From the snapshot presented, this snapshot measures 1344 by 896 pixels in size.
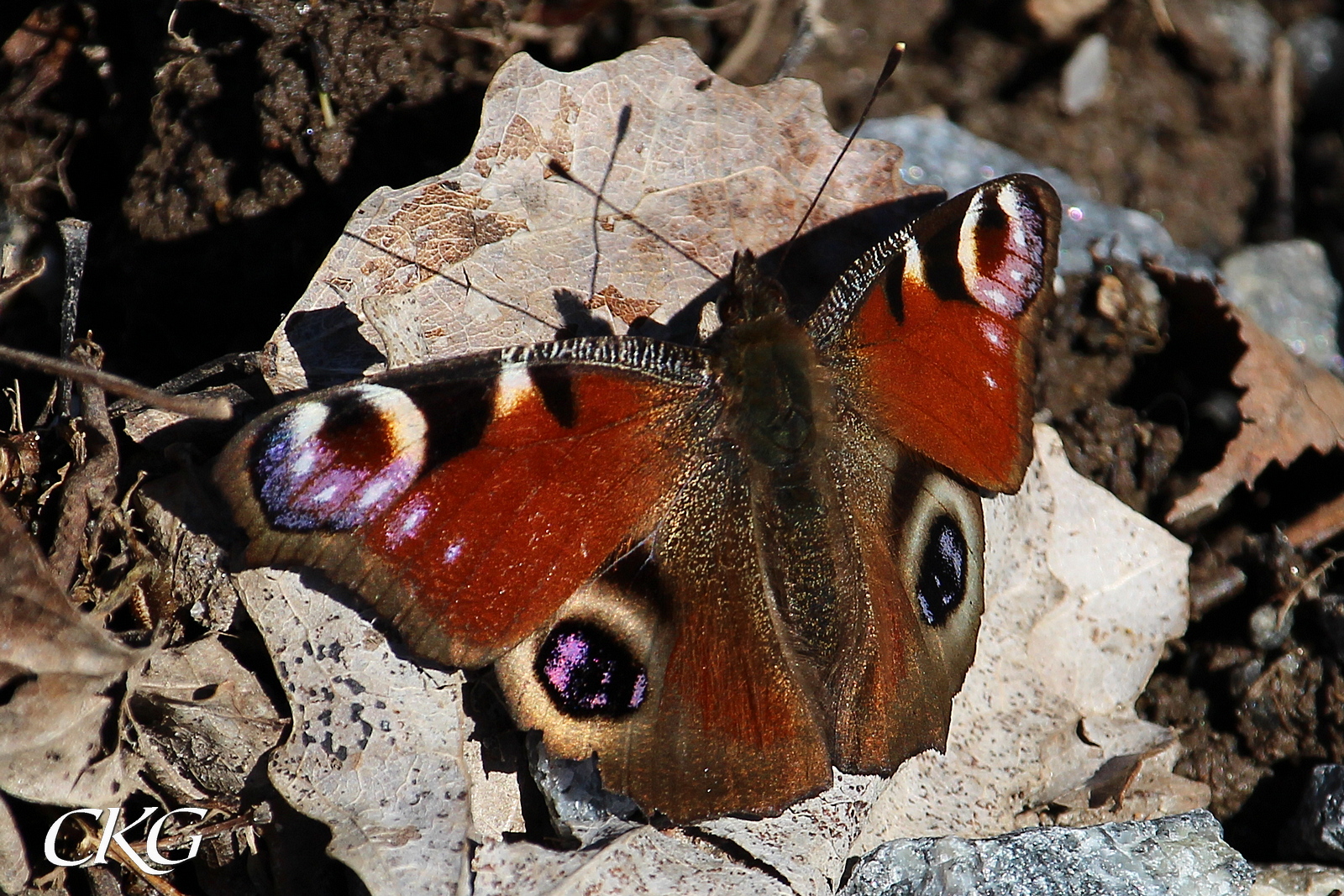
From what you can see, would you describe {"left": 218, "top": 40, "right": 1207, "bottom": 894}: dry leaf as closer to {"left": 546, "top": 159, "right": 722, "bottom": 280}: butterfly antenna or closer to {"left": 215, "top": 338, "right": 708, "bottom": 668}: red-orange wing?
{"left": 546, "top": 159, "right": 722, "bottom": 280}: butterfly antenna

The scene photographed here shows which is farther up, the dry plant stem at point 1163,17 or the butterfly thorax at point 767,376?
the dry plant stem at point 1163,17

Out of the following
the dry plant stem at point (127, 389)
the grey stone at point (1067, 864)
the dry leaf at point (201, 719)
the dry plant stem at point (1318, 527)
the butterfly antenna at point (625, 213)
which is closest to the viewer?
the dry plant stem at point (127, 389)

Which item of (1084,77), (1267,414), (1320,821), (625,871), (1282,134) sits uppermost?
(1282,134)

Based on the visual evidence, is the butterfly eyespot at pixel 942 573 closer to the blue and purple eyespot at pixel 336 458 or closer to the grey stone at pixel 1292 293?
the blue and purple eyespot at pixel 336 458

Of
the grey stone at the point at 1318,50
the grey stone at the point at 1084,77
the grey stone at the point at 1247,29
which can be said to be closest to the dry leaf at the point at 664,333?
the grey stone at the point at 1084,77

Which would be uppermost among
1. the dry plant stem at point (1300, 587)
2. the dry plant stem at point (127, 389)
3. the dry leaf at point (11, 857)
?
A: the dry plant stem at point (1300, 587)

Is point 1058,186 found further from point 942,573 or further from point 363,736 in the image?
point 363,736

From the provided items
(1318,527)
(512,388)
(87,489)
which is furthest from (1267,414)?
(87,489)

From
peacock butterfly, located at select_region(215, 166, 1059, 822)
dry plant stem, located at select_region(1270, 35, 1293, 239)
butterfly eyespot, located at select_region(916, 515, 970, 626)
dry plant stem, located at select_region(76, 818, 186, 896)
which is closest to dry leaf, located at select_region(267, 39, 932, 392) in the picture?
peacock butterfly, located at select_region(215, 166, 1059, 822)
